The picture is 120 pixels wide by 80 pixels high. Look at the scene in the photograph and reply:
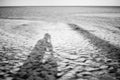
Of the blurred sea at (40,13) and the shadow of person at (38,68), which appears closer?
the shadow of person at (38,68)

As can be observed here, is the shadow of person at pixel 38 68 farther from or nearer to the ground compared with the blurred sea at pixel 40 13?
nearer to the ground

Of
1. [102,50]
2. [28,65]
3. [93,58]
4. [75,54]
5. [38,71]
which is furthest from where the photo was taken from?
[102,50]

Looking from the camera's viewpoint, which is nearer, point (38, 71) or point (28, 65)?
point (38, 71)

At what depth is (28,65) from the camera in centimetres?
371

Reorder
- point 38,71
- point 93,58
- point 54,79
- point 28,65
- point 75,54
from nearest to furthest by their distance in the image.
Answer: point 54,79 < point 38,71 < point 28,65 < point 93,58 < point 75,54

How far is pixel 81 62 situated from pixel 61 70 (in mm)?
978

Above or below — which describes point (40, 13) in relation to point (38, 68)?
above

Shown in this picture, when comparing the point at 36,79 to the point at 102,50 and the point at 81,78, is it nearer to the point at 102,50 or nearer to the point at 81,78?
the point at 81,78

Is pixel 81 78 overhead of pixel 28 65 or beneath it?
beneath

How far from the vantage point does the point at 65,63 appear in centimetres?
388

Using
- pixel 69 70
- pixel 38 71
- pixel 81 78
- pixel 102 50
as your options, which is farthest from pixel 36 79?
pixel 102 50

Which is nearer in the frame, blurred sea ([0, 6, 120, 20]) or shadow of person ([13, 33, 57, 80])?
shadow of person ([13, 33, 57, 80])

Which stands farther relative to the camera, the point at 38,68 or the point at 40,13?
the point at 40,13

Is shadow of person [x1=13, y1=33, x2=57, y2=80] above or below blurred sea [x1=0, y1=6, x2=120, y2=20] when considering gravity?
below
